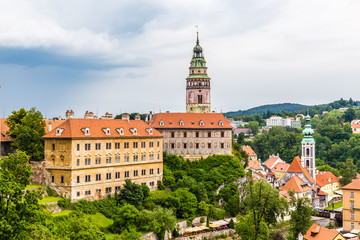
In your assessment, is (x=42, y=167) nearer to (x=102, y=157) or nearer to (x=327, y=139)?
(x=102, y=157)

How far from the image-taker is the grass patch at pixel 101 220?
57750 millimetres

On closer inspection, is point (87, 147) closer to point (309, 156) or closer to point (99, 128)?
point (99, 128)

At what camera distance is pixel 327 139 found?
6442 inches

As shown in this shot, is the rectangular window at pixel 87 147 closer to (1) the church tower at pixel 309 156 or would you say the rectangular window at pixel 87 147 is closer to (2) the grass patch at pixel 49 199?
(2) the grass patch at pixel 49 199

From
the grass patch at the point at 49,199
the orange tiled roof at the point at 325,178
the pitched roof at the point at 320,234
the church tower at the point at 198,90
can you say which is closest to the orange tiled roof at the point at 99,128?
the grass patch at the point at 49,199

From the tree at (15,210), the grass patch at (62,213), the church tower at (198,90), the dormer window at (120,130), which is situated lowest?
the grass patch at (62,213)

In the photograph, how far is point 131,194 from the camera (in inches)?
2534

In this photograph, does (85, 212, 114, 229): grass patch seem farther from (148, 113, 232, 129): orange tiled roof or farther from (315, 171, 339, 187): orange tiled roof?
(315, 171, 339, 187): orange tiled roof

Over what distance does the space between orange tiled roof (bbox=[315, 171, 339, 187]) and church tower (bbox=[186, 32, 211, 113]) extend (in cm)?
3462

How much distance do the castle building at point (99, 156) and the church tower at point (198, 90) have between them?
23.0 metres

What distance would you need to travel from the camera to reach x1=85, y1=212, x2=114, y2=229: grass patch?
57750 mm

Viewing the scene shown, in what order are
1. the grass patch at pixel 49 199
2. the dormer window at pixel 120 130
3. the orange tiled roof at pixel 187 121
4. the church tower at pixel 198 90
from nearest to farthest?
1. the grass patch at pixel 49 199
2. the dormer window at pixel 120 130
3. the orange tiled roof at pixel 187 121
4. the church tower at pixel 198 90

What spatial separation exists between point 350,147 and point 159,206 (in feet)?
346

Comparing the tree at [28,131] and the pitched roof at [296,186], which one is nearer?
the tree at [28,131]
